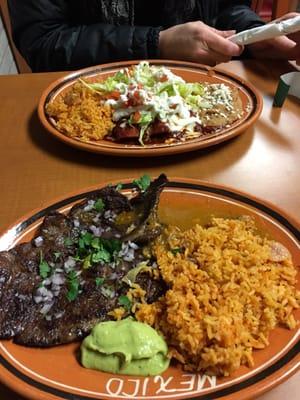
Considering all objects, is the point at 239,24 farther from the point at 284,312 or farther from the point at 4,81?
the point at 284,312

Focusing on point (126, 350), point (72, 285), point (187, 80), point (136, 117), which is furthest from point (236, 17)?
point (126, 350)

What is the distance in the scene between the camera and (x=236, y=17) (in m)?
2.09

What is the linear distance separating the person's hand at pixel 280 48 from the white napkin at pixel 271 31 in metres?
0.15

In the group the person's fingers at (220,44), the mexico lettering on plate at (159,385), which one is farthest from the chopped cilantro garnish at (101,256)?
the person's fingers at (220,44)

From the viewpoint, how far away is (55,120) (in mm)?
1426

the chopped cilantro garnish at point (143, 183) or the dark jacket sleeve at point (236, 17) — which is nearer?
the chopped cilantro garnish at point (143, 183)

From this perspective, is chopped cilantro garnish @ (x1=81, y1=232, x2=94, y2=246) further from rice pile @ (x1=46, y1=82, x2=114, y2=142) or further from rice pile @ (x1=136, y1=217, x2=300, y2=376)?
rice pile @ (x1=46, y1=82, x2=114, y2=142)

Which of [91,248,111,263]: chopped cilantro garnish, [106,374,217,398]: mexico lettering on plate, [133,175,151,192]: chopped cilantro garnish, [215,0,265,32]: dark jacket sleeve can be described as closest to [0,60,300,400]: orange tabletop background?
[133,175,151,192]: chopped cilantro garnish

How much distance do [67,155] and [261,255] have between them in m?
0.67

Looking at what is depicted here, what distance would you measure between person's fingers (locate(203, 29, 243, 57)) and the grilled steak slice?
81cm

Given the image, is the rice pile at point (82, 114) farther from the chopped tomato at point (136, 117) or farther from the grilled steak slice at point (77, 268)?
the grilled steak slice at point (77, 268)

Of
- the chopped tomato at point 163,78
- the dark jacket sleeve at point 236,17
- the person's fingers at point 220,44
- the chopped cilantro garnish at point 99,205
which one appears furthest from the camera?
the dark jacket sleeve at point 236,17

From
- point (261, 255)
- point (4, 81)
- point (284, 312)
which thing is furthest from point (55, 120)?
point (284, 312)

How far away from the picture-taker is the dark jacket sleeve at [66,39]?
1.82m
